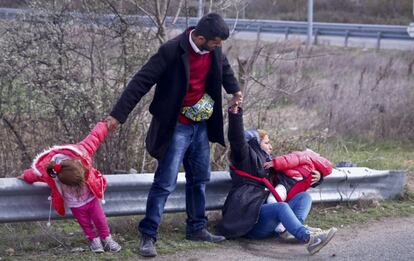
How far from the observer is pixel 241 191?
701cm

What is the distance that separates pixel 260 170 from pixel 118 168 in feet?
5.15

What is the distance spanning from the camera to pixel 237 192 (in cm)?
701

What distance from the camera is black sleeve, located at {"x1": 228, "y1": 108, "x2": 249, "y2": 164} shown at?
6813mm

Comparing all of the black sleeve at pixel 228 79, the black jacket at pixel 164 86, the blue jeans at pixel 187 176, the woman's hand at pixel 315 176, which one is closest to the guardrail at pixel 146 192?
the blue jeans at pixel 187 176

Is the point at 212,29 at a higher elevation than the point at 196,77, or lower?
higher

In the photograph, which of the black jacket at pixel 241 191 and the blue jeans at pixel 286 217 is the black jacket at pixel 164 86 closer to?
the black jacket at pixel 241 191

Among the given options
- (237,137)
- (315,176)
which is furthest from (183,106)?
(315,176)

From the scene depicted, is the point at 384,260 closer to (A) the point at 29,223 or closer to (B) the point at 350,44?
(A) the point at 29,223

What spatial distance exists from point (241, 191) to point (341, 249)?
944 millimetres

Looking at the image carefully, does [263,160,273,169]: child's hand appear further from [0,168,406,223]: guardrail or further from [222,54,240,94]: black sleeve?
[222,54,240,94]: black sleeve

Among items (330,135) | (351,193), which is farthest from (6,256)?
(330,135)

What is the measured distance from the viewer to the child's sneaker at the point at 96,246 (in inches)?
249

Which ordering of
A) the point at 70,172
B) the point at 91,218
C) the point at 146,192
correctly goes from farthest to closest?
the point at 146,192
the point at 91,218
the point at 70,172

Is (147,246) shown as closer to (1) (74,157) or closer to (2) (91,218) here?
(2) (91,218)
